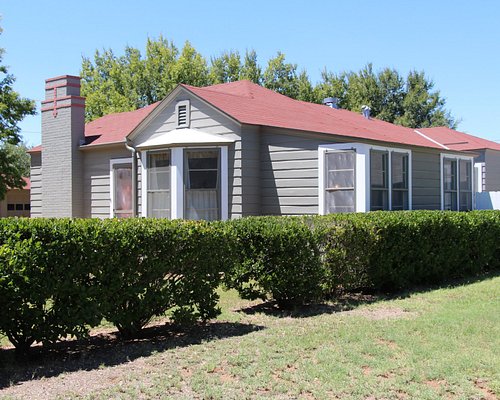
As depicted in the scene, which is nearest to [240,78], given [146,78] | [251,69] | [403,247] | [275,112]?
[251,69]

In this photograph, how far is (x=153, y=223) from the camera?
6.84 m

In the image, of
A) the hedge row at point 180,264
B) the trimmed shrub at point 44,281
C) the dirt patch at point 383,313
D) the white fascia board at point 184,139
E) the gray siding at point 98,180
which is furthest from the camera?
the gray siding at point 98,180

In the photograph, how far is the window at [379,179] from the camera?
12.5 m

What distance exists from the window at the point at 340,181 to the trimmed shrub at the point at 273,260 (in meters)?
3.86

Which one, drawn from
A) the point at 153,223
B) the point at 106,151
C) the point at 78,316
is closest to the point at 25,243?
the point at 78,316

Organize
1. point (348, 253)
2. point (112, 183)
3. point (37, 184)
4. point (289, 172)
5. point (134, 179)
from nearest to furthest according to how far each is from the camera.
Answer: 1. point (348, 253)
2. point (289, 172)
3. point (134, 179)
4. point (112, 183)
5. point (37, 184)

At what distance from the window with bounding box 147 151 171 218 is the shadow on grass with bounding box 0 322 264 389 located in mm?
6235

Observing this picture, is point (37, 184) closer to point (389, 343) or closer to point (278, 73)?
point (389, 343)

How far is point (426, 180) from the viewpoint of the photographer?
48.9ft

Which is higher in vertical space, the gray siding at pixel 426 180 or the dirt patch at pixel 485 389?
the gray siding at pixel 426 180

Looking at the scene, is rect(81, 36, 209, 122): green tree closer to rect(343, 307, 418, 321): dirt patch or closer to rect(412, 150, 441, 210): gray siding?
rect(412, 150, 441, 210): gray siding

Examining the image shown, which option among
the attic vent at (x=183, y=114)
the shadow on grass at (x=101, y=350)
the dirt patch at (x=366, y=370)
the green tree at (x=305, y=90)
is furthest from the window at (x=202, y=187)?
the green tree at (x=305, y=90)

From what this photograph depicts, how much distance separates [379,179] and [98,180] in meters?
8.12

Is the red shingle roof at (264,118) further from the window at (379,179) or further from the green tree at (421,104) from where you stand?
the green tree at (421,104)
